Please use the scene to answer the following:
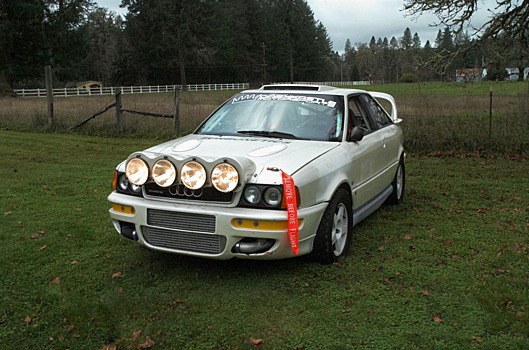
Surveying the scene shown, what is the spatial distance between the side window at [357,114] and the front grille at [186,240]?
88.5 inches

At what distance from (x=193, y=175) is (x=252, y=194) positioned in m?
0.48

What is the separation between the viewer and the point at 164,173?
440 centimetres

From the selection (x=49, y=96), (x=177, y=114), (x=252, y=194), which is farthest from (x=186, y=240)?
(x=49, y=96)

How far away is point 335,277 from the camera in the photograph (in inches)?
183

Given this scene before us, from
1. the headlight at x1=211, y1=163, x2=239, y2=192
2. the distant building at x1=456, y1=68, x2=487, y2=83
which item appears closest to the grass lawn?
the headlight at x1=211, y1=163, x2=239, y2=192

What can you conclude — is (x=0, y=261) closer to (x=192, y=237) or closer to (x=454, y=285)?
(x=192, y=237)

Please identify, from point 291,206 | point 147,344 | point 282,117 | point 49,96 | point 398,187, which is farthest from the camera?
point 49,96

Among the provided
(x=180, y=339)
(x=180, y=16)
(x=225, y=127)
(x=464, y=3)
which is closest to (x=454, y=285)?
(x=180, y=339)

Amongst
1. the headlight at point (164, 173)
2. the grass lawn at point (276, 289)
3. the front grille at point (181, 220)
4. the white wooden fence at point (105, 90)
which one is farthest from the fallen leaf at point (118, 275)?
the white wooden fence at point (105, 90)

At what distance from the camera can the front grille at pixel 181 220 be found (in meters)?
4.31

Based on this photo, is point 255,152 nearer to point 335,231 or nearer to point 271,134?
point 271,134

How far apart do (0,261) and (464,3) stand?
Answer: 413 inches

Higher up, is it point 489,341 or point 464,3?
point 464,3

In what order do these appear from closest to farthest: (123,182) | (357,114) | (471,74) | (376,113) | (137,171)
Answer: (137,171)
(123,182)
(357,114)
(376,113)
(471,74)
